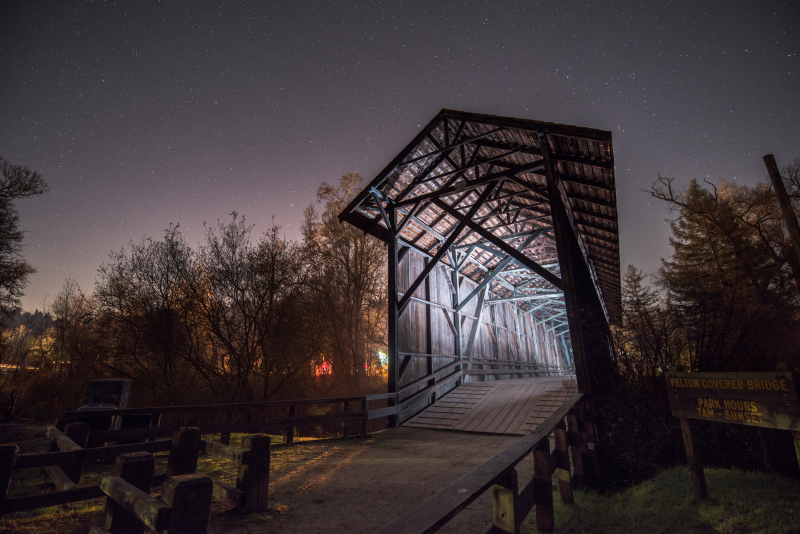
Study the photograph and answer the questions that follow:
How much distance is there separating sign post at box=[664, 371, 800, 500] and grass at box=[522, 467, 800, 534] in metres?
0.32

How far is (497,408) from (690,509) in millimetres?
6006

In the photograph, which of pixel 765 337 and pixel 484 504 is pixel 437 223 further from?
pixel 484 504

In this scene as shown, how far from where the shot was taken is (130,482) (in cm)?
198

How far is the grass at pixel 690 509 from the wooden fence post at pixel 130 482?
3.12 metres

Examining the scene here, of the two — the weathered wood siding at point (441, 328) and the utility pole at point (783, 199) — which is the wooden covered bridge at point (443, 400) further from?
the utility pole at point (783, 199)

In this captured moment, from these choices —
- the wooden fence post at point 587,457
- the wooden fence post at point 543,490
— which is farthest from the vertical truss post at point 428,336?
the wooden fence post at point 543,490

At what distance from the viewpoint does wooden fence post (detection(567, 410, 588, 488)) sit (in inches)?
184

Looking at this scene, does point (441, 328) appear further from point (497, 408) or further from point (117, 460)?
point (117, 460)

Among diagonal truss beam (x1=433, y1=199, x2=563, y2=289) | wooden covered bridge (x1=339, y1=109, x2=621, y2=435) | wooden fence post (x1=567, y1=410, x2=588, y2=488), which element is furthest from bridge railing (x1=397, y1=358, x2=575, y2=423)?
wooden fence post (x1=567, y1=410, x2=588, y2=488)

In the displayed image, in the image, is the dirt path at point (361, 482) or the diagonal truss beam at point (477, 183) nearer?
the dirt path at point (361, 482)

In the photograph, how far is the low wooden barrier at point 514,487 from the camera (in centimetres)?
148

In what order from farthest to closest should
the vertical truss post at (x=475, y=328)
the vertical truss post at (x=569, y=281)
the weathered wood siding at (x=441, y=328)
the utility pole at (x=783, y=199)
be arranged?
1. the vertical truss post at (x=475, y=328)
2. the weathered wood siding at (x=441, y=328)
3. the vertical truss post at (x=569, y=281)
4. the utility pole at (x=783, y=199)

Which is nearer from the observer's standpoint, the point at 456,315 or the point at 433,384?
the point at 433,384

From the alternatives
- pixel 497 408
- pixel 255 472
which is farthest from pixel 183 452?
pixel 497 408
